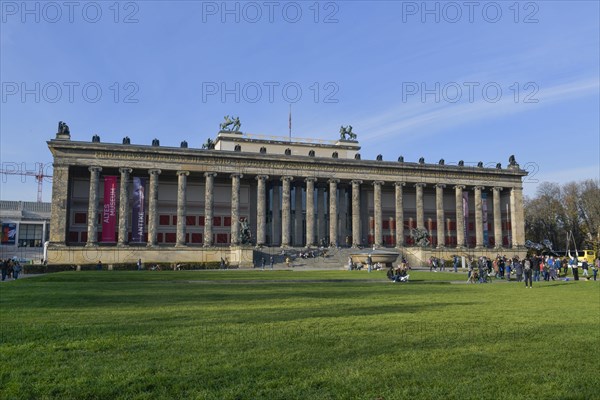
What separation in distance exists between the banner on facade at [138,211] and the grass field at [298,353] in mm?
54269

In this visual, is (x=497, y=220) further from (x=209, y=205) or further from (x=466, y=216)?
(x=209, y=205)

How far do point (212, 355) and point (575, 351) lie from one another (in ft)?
22.8

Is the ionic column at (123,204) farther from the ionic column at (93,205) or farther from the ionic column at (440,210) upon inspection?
the ionic column at (440,210)

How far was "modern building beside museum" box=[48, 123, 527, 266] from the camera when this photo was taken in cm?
6925

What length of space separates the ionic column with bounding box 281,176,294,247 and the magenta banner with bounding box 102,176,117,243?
24119 millimetres

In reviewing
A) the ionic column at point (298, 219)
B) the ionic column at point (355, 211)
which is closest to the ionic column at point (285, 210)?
the ionic column at point (298, 219)

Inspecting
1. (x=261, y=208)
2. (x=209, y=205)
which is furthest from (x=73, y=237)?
(x=261, y=208)

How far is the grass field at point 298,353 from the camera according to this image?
7.06 metres

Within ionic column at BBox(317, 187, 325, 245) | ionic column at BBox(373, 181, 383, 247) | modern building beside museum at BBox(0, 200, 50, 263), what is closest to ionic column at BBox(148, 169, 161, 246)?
ionic column at BBox(317, 187, 325, 245)

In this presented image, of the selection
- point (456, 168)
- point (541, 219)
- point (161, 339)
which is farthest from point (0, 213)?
point (161, 339)

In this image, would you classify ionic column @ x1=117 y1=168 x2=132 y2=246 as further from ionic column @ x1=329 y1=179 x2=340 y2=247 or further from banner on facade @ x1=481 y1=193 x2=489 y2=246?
banner on facade @ x1=481 y1=193 x2=489 y2=246

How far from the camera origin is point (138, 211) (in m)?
69.9

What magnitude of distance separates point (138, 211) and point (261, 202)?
17755mm

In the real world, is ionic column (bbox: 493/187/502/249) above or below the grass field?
above
